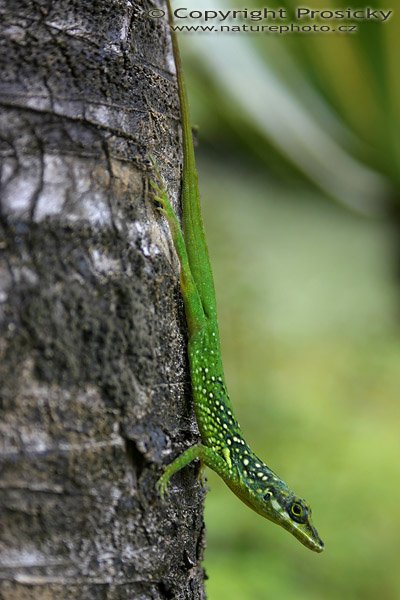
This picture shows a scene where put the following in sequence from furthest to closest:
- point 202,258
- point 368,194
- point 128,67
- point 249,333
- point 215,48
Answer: point 368,194
point 215,48
point 249,333
point 202,258
point 128,67

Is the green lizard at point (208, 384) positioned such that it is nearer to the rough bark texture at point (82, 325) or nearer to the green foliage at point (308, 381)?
the rough bark texture at point (82, 325)

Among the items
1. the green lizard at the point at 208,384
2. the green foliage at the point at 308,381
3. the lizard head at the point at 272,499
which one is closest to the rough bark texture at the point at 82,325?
the green lizard at the point at 208,384

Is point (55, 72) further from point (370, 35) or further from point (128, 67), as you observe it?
point (370, 35)

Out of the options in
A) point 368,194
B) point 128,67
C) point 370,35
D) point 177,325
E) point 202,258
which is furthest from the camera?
point 368,194

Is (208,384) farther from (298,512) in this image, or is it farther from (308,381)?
(308,381)

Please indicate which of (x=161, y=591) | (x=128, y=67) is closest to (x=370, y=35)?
(x=128, y=67)
